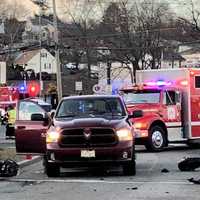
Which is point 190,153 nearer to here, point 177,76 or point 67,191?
point 177,76

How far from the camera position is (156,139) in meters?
21.8

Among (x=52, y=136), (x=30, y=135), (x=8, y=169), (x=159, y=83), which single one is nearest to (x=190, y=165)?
(x=52, y=136)

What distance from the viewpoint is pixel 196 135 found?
74.8ft

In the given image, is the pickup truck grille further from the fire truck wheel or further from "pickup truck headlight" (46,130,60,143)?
the fire truck wheel

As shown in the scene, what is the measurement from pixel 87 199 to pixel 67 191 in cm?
109

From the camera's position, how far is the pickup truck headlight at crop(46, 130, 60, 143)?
1358 centimetres

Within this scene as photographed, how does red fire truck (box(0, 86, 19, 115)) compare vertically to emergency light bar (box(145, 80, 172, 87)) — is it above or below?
below

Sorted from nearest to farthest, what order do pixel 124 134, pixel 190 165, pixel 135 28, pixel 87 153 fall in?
1. pixel 87 153
2. pixel 124 134
3. pixel 190 165
4. pixel 135 28

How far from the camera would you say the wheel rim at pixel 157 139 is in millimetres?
21703

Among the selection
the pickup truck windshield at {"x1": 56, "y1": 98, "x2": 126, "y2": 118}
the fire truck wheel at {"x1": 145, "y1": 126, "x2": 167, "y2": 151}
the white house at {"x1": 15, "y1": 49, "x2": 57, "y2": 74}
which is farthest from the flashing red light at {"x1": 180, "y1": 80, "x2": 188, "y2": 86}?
the white house at {"x1": 15, "y1": 49, "x2": 57, "y2": 74}

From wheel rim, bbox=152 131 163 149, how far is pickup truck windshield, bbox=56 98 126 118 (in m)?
6.76

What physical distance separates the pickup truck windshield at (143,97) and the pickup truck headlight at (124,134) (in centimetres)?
838

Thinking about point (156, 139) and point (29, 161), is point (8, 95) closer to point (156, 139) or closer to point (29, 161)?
point (156, 139)

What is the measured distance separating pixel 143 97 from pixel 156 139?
Answer: 4.83ft
